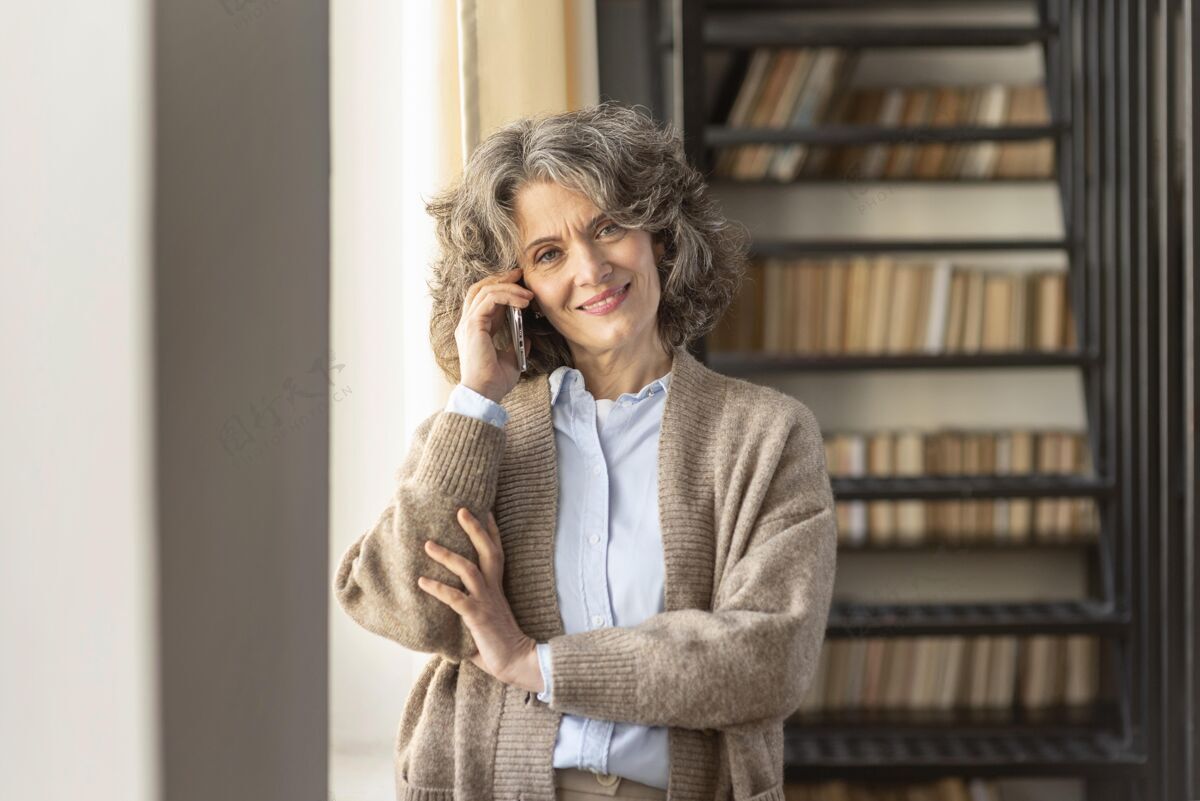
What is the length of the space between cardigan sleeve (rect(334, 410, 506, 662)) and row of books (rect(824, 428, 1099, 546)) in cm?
169

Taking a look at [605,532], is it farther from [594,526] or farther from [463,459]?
[463,459]

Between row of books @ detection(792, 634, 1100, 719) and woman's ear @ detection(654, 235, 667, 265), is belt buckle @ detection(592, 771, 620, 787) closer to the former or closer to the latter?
woman's ear @ detection(654, 235, 667, 265)

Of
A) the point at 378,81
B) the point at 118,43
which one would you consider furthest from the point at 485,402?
the point at 378,81

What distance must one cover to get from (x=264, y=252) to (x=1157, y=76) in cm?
228

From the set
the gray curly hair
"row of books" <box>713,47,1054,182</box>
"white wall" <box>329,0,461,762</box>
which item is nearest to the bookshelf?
"row of books" <box>713,47,1054,182</box>

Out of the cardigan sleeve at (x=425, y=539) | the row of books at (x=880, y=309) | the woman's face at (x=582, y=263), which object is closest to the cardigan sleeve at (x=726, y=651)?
the cardigan sleeve at (x=425, y=539)

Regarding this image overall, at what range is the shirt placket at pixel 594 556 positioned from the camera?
1199 millimetres

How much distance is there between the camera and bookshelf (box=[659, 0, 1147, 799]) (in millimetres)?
2584

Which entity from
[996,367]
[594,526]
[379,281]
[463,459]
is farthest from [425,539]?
[996,367]

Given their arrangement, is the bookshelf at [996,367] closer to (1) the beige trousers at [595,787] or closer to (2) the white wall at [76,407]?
(1) the beige trousers at [595,787]

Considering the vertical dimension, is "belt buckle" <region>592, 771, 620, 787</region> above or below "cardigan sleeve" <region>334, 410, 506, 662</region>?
below

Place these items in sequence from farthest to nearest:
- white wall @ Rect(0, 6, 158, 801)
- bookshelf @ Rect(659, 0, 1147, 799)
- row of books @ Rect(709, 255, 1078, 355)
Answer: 1. row of books @ Rect(709, 255, 1078, 355)
2. bookshelf @ Rect(659, 0, 1147, 799)
3. white wall @ Rect(0, 6, 158, 801)

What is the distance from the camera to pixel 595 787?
3.96 ft
